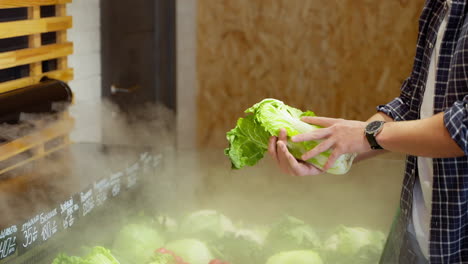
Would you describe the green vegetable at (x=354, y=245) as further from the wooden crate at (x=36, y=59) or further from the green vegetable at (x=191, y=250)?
the wooden crate at (x=36, y=59)

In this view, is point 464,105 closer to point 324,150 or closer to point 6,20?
point 324,150

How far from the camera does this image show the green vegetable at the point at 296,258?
2.13 m

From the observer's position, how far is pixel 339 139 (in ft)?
5.53

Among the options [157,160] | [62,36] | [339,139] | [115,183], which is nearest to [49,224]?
[115,183]

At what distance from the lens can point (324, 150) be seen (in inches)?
67.8

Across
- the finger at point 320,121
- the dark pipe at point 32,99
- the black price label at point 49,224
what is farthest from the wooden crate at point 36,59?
the finger at point 320,121

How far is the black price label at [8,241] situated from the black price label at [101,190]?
18.7 inches

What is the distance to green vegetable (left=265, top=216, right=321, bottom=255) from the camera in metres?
2.26

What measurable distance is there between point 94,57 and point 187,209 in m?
1.68

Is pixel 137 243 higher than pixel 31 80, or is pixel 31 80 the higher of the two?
pixel 31 80

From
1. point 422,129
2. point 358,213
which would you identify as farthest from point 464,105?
point 358,213

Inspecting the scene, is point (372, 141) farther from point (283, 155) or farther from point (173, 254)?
point (173, 254)

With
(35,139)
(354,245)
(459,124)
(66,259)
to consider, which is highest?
(459,124)

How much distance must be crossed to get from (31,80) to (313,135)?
1.61 metres
